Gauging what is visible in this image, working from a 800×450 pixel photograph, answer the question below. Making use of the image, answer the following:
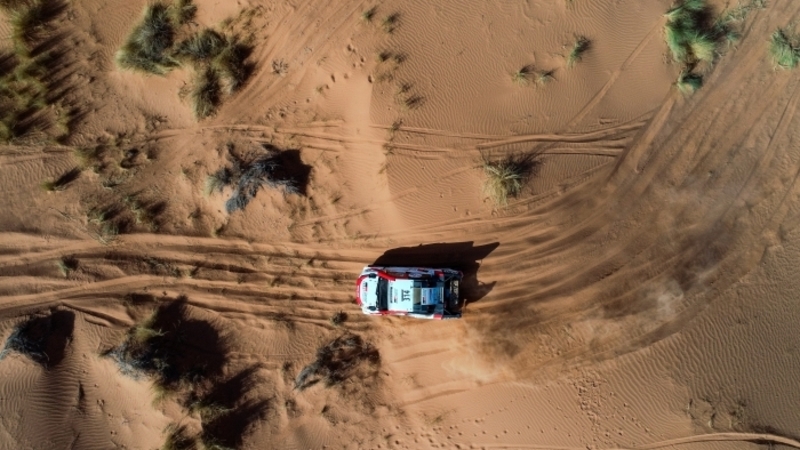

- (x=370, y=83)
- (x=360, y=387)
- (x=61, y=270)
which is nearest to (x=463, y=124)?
(x=370, y=83)

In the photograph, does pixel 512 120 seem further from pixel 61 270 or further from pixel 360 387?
pixel 61 270

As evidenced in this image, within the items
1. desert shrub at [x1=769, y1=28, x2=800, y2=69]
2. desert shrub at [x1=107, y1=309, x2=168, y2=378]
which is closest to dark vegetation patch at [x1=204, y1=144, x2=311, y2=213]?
desert shrub at [x1=107, y1=309, x2=168, y2=378]

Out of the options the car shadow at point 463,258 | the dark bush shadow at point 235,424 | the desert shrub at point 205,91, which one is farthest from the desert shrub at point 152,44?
the dark bush shadow at point 235,424

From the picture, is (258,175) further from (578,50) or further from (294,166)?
(578,50)

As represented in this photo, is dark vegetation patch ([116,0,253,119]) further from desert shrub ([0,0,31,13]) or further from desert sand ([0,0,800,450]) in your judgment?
desert shrub ([0,0,31,13])

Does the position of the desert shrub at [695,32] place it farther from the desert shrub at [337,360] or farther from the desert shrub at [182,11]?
the desert shrub at [182,11]

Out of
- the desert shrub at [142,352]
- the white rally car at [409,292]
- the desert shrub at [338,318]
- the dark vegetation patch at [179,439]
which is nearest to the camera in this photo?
the white rally car at [409,292]

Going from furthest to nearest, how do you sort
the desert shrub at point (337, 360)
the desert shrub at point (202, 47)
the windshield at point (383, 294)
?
the desert shrub at point (337, 360)
the desert shrub at point (202, 47)
the windshield at point (383, 294)
